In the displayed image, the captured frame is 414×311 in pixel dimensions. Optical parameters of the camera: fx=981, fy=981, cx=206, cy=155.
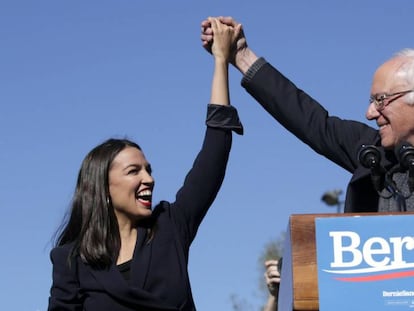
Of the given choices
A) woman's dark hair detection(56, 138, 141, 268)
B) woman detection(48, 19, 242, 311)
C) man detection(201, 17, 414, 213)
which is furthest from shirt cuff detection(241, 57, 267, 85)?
woman's dark hair detection(56, 138, 141, 268)

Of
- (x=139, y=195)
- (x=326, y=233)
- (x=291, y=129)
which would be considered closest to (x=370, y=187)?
(x=291, y=129)

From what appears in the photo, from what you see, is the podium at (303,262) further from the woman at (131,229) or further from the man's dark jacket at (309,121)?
the man's dark jacket at (309,121)

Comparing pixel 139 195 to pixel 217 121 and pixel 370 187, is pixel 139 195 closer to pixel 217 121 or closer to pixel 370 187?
pixel 217 121

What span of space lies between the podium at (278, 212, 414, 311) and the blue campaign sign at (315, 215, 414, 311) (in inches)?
1.1

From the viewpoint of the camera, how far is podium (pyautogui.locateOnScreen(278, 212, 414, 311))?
310cm

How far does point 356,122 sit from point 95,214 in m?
1.38

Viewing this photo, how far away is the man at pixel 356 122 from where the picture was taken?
4316 millimetres

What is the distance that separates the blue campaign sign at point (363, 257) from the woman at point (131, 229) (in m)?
1.31

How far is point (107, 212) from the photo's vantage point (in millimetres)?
4562

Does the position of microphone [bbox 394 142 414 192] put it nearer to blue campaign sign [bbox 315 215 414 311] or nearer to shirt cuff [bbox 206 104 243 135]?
blue campaign sign [bbox 315 215 414 311]

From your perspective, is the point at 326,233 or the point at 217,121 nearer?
the point at 326,233

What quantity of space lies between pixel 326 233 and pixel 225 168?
1541mm

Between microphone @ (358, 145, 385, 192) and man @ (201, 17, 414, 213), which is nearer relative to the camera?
microphone @ (358, 145, 385, 192)

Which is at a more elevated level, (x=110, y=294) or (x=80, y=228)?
(x=80, y=228)
